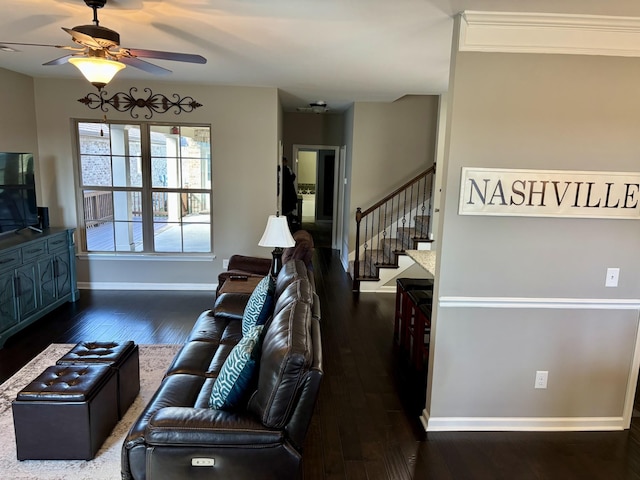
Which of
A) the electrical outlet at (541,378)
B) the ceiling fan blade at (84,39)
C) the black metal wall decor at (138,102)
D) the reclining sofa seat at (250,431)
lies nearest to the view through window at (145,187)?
the black metal wall decor at (138,102)

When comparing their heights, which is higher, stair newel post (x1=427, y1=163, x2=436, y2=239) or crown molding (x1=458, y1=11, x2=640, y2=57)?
crown molding (x1=458, y1=11, x2=640, y2=57)

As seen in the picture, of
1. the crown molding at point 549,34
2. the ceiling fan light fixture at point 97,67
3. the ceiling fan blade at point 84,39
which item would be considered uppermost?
the crown molding at point 549,34

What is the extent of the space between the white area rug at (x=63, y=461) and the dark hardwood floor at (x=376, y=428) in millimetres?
267

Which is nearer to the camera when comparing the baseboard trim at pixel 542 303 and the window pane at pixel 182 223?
the baseboard trim at pixel 542 303

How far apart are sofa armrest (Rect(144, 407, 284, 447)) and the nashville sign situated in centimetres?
173

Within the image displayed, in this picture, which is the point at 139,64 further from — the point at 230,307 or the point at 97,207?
the point at 97,207

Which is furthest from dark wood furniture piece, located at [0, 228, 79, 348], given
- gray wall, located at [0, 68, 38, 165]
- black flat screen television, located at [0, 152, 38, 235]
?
gray wall, located at [0, 68, 38, 165]

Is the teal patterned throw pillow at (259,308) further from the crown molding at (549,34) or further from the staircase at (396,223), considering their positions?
the staircase at (396,223)

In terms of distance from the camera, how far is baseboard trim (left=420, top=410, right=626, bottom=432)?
2.92 m

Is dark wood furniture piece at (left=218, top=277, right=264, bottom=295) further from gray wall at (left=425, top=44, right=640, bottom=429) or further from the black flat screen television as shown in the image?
the black flat screen television

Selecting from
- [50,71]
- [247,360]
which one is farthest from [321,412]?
[50,71]

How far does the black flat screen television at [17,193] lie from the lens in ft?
14.6

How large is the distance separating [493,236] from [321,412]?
5.55 ft

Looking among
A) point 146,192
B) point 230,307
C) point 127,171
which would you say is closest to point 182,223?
point 146,192
